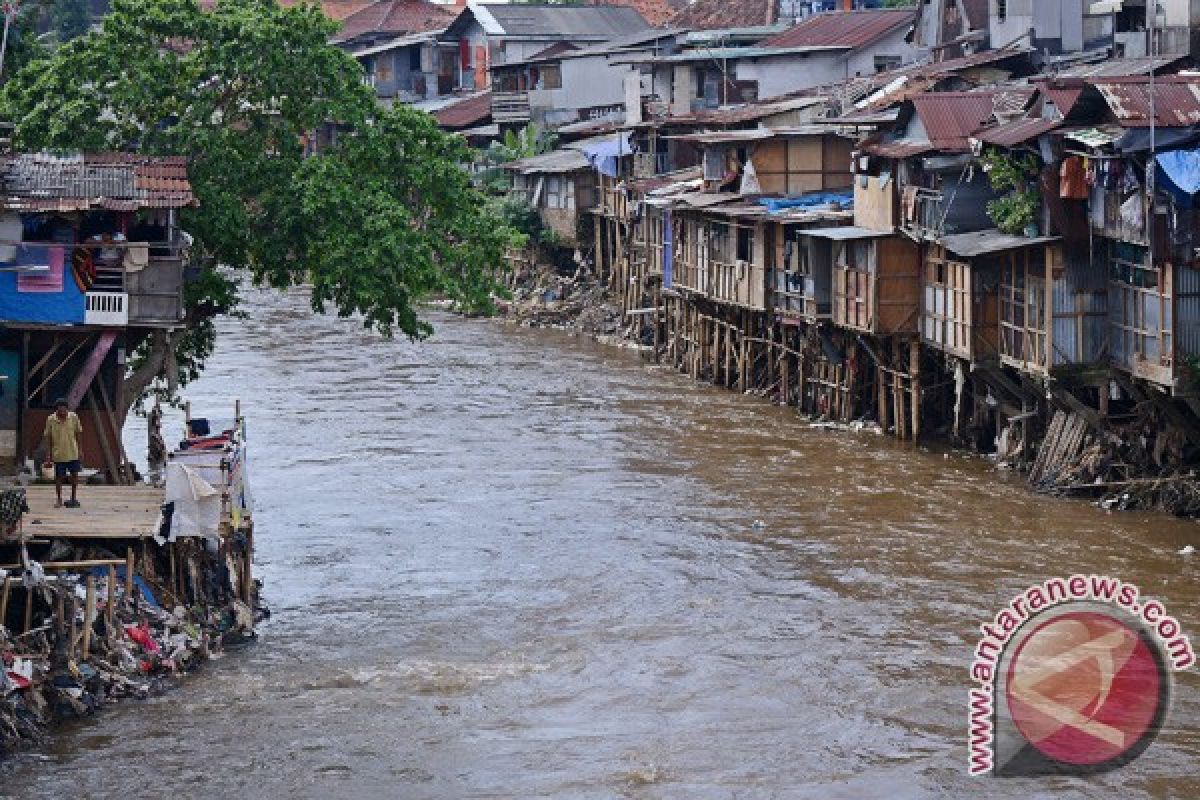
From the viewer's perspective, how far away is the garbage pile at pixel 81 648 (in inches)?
743

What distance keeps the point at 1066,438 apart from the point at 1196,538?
393 cm

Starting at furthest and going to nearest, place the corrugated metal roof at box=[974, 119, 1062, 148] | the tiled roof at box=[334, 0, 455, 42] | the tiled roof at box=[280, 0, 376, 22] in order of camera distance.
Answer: the tiled roof at box=[280, 0, 376, 22] → the tiled roof at box=[334, 0, 455, 42] → the corrugated metal roof at box=[974, 119, 1062, 148]

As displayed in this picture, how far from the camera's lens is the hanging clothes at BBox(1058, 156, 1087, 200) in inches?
1164

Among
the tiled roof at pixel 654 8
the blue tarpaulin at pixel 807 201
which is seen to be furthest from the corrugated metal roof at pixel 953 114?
the tiled roof at pixel 654 8

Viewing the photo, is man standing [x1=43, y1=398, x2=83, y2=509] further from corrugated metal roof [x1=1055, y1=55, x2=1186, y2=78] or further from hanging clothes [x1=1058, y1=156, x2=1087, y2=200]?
corrugated metal roof [x1=1055, y1=55, x2=1186, y2=78]

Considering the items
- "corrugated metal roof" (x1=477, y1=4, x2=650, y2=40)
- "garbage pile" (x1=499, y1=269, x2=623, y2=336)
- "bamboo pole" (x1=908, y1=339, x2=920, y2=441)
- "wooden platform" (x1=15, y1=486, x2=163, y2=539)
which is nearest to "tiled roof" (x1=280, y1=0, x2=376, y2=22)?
"corrugated metal roof" (x1=477, y1=4, x2=650, y2=40)

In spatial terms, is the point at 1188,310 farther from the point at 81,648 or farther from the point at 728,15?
the point at 728,15

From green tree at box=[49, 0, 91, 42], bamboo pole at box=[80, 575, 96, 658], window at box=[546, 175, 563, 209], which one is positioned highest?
green tree at box=[49, 0, 91, 42]

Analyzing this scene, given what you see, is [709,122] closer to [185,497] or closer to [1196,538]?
[1196,538]

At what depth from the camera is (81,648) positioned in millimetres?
19828

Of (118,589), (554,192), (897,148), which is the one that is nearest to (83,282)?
(118,589)

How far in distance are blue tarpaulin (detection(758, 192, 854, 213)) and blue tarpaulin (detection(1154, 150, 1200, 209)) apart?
1334 cm

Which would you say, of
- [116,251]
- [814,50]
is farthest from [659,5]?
[116,251]

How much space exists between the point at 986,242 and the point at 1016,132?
1874 millimetres
